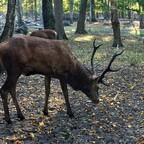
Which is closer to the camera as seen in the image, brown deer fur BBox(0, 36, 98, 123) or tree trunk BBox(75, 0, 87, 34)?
brown deer fur BBox(0, 36, 98, 123)

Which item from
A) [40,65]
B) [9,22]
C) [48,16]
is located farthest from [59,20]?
[40,65]


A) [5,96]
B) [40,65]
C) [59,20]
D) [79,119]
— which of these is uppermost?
[59,20]

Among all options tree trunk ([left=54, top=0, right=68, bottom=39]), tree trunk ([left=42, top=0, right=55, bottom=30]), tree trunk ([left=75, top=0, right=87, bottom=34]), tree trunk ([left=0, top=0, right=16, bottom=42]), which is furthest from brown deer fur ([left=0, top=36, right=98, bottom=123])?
tree trunk ([left=75, top=0, right=87, bottom=34])

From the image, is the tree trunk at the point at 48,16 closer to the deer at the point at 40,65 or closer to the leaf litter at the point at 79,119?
the leaf litter at the point at 79,119

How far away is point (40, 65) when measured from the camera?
6.88m

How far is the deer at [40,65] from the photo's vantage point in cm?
661

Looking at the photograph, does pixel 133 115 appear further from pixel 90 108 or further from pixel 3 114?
pixel 3 114

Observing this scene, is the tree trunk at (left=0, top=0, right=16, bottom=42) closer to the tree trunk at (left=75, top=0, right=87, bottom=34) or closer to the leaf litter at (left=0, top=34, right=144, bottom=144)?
the leaf litter at (left=0, top=34, right=144, bottom=144)

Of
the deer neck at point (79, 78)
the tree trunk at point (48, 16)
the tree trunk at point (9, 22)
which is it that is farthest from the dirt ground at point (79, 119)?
the tree trunk at point (48, 16)

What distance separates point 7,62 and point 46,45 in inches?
35.3

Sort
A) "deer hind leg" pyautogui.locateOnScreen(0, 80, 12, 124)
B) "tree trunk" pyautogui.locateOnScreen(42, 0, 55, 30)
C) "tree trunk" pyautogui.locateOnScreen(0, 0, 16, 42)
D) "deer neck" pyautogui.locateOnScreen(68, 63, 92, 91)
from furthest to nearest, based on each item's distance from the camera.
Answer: "tree trunk" pyautogui.locateOnScreen(42, 0, 55, 30)
"tree trunk" pyautogui.locateOnScreen(0, 0, 16, 42)
"deer neck" pyautogui.locateOnScreen(68, 63, 92, 91)
"deer hind leg" pyautogui.locateOnScreen(0, 80, 12, 124)

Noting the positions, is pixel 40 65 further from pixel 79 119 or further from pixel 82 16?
pixel 82 16

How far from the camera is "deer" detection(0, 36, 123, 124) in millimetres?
6613

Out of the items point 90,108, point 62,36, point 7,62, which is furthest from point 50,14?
point 7,62
